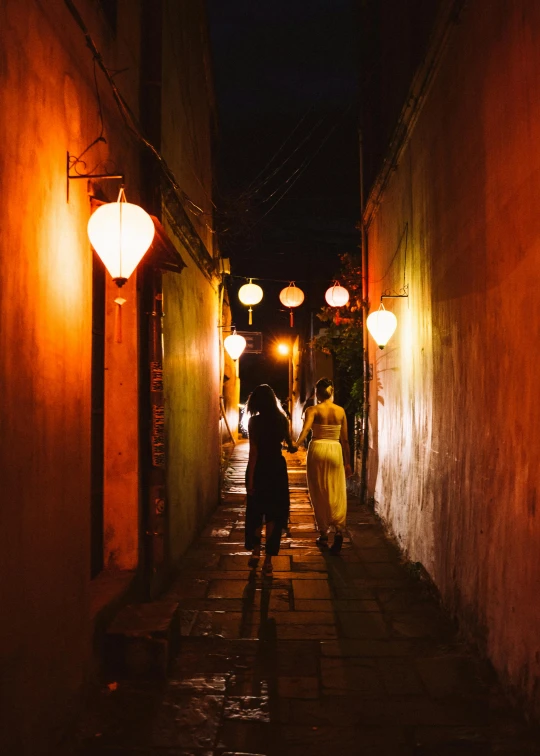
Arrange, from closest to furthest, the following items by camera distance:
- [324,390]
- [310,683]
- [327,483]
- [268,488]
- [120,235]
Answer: [120,235] < [310,683] < [268,488] < [327,483] < [324,390]

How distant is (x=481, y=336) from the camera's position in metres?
5.60

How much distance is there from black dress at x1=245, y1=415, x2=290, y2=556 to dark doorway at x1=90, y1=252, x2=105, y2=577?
2462 millimetres

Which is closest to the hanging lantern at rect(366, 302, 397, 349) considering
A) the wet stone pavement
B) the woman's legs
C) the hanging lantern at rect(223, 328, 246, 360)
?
the woman's legs

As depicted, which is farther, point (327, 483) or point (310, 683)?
point (327, 483)

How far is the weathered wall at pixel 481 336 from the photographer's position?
4.46m

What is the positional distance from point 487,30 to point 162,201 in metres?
4.07

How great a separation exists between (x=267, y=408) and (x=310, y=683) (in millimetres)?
4085

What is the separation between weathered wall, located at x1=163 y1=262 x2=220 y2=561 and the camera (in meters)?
8.24

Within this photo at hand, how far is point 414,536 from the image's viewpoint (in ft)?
27.8

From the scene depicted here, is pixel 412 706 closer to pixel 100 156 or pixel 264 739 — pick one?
pixel 264 739

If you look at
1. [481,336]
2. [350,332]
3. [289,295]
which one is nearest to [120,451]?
[481,336]

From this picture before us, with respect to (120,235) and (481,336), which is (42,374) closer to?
(120,235)

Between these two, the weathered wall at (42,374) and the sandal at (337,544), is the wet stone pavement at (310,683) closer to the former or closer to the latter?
the weathered wall at (42,374)

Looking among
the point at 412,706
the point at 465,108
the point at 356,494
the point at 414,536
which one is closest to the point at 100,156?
the point at 465,108
